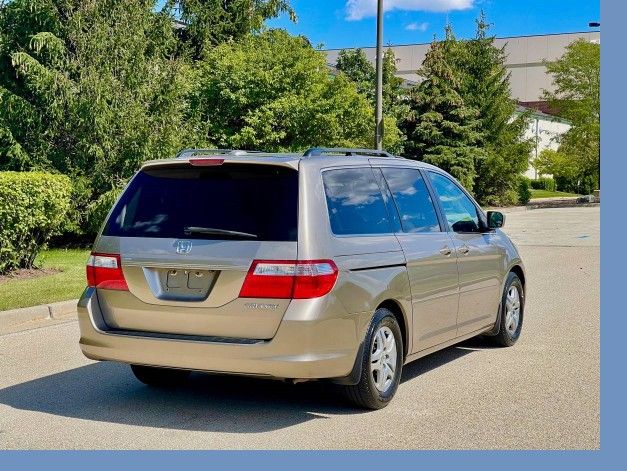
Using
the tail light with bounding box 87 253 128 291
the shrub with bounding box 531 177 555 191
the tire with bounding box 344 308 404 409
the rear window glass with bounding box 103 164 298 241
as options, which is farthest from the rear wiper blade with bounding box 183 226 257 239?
the shrub with bounding box 531 177 555 191

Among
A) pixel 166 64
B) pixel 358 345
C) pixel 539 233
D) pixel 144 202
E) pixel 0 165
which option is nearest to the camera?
pixel 358 345

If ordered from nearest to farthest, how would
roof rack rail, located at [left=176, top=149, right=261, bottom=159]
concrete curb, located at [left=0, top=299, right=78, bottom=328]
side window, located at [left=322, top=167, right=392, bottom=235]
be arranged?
1. side window, located at [left=322, top=167, right=392, bottom=235]
2. roof rack rail, located at [left=176, top=149, right=261, bottom=159]
3. concrete curb, located at [left=0, top=299, right=78, bottom=328]

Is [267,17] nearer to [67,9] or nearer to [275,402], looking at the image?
[67,9]

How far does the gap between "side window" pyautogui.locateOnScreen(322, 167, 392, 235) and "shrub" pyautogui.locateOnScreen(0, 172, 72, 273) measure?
7.84 metres

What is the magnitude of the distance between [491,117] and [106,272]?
41613mm

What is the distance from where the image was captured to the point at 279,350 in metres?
5.77

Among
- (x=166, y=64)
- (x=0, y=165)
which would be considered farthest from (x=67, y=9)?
(x=0, y=165)

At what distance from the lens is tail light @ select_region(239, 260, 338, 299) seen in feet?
19.0

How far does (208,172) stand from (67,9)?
12.8 meters

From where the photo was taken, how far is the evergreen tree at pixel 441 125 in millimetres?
41188

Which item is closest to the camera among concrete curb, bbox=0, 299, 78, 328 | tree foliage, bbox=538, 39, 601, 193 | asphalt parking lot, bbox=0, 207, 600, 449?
asphalt parking lot, bbox=0, 207, 600, 449

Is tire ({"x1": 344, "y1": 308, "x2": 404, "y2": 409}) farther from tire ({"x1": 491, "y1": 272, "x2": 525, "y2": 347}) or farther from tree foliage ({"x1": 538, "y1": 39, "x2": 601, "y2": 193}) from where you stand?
tree foliage ({"x1": 538, "y1": 39, "x2": 601, "y2": 193})

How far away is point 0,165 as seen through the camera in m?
17.4

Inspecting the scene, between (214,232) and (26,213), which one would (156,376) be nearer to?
(214,232)
